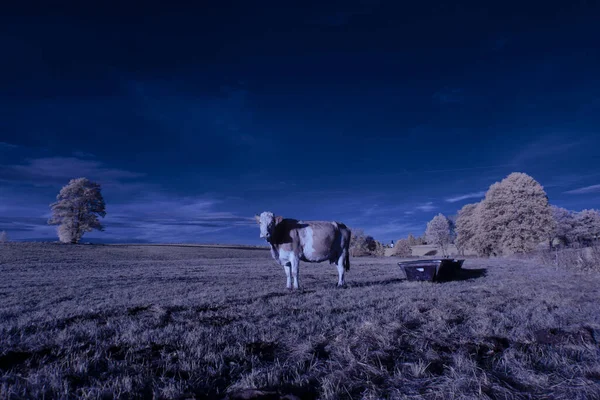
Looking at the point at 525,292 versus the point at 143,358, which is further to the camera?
the point at 525,292

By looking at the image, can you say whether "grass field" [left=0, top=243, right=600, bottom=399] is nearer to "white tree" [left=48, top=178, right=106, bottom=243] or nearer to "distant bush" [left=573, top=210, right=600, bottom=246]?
"white tree" [left=48, top=178, right=106, bottom=243]

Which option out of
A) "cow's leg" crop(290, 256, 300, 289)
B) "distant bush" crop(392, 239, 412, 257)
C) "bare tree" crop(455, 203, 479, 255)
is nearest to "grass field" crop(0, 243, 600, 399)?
"cow's leg" crop(290, 256, 300, 289)

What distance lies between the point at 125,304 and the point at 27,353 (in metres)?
4.27

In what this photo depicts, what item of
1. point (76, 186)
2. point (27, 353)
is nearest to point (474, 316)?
point (27, 353)

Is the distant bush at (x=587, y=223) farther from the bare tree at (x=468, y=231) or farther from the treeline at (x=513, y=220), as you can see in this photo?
the bare tree at (x=468, y=231)

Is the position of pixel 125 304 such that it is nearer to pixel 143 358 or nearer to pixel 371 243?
pixel 143 358

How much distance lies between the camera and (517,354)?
4.16 meters

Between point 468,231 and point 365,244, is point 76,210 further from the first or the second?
point 468,231

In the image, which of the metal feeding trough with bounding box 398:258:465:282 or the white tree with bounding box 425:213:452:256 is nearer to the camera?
the metal feeding trough with bounding box 398:258:465:282

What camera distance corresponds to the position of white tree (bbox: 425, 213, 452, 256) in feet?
249

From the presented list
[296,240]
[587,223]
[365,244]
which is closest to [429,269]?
[296,240]

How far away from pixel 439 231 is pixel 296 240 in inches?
Result: 2923

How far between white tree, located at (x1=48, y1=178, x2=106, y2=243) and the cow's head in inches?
1976

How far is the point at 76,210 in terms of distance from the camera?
161ft
